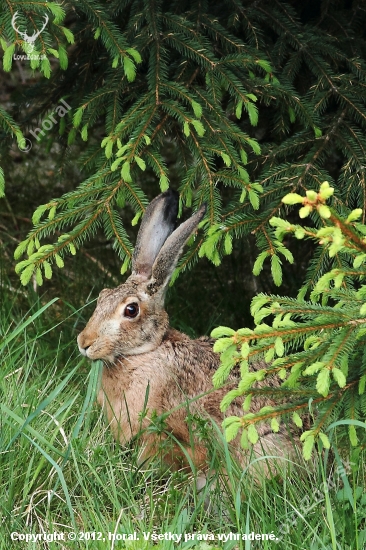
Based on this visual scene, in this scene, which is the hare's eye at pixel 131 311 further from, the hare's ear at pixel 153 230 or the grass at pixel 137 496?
the grass at pixel 137 496

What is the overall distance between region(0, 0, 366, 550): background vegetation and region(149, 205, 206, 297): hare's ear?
0.10 metres

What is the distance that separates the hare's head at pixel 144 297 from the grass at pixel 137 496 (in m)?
0.41

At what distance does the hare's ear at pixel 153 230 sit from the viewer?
4832 millimetres

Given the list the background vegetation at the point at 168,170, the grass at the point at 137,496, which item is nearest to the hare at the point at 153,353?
the background vegetation at the point at 168,170

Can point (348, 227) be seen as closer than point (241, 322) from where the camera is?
Yes

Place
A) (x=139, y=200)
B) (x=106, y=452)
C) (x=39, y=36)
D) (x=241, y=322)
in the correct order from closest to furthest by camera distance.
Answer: (x=106, y=452)
(x=39, y=36)
(x=139, y=200)
(x=241, y=322)

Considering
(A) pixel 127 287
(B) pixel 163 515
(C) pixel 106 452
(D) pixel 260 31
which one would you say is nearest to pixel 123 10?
(D) pixel 260 31

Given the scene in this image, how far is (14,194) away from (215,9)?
8.82 feet

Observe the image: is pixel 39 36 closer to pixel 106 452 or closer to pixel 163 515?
pixel 106 452

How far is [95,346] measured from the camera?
4391 mm

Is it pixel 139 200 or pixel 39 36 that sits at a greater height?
pixel 39 36

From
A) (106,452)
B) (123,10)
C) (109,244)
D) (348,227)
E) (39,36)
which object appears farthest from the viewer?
(109,244)

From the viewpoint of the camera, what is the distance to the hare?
168 inches

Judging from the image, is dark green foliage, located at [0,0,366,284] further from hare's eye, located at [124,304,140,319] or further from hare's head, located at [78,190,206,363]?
hare's eye, located at [124,304,140,319]
